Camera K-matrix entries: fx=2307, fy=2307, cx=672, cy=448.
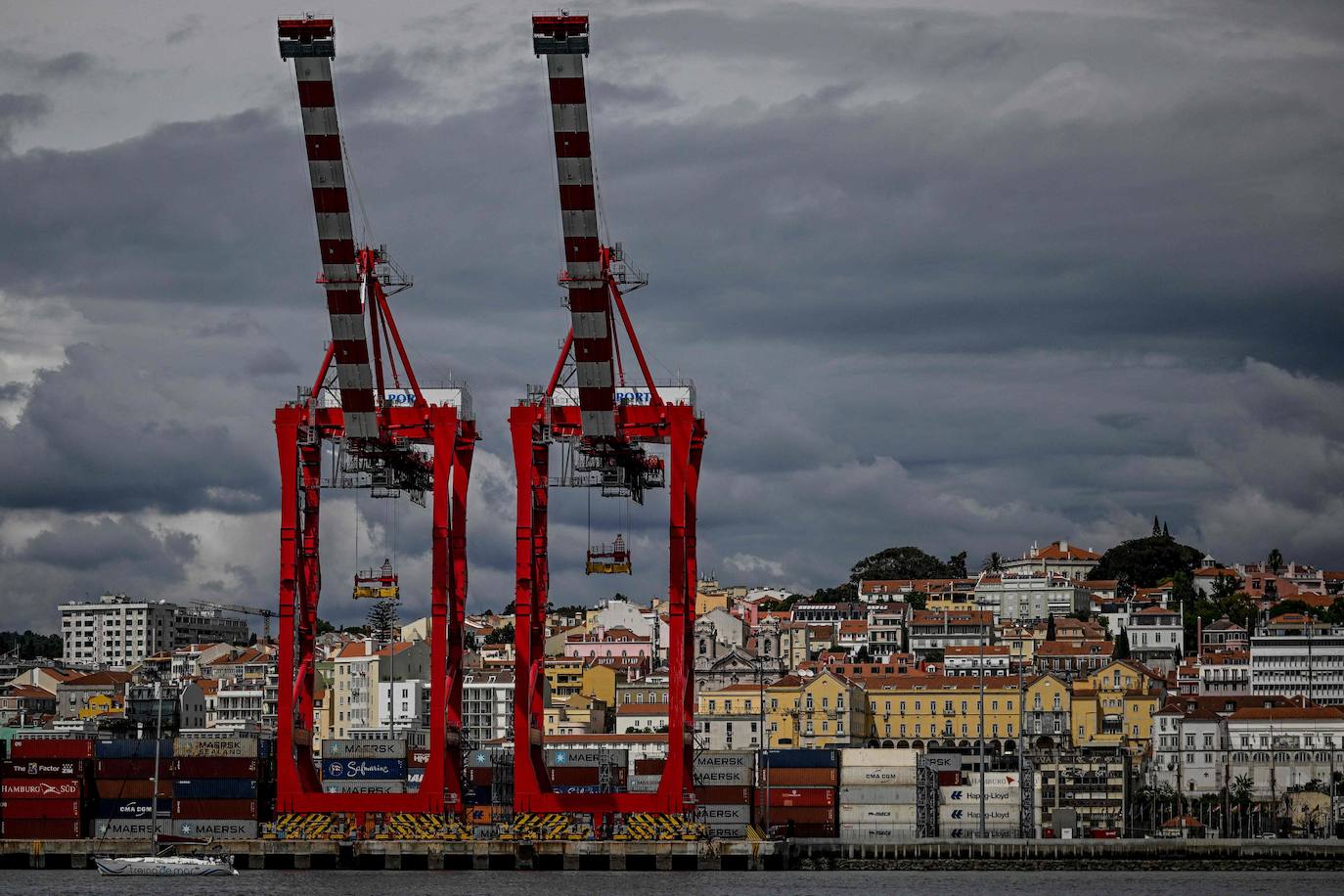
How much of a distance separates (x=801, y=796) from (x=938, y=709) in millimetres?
45055

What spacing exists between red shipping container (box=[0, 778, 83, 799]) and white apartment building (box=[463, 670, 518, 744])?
57.7m

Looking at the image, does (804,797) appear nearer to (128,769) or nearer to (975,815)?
(975,815)

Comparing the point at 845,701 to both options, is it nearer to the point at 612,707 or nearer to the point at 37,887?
the point at 612,707

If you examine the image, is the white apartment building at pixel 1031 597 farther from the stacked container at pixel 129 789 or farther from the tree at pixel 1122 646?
the stacked container at pixel 129 789

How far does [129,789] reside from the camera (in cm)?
6625

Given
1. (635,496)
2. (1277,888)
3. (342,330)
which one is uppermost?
(342,330)

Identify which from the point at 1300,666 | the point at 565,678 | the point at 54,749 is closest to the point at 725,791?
the point at 54,749

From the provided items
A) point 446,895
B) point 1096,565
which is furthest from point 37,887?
point 1096,565

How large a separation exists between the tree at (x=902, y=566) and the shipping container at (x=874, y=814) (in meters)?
103

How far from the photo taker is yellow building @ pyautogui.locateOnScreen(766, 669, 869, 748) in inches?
4478

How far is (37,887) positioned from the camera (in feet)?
188

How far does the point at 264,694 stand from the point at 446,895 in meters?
88.3

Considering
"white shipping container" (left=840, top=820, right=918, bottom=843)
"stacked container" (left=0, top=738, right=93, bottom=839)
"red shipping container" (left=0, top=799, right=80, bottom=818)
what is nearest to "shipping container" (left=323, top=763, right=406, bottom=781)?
"stacked container" (left=0, top=738, right=93, bottom=839)

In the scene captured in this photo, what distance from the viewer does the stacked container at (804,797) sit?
72938 mm
